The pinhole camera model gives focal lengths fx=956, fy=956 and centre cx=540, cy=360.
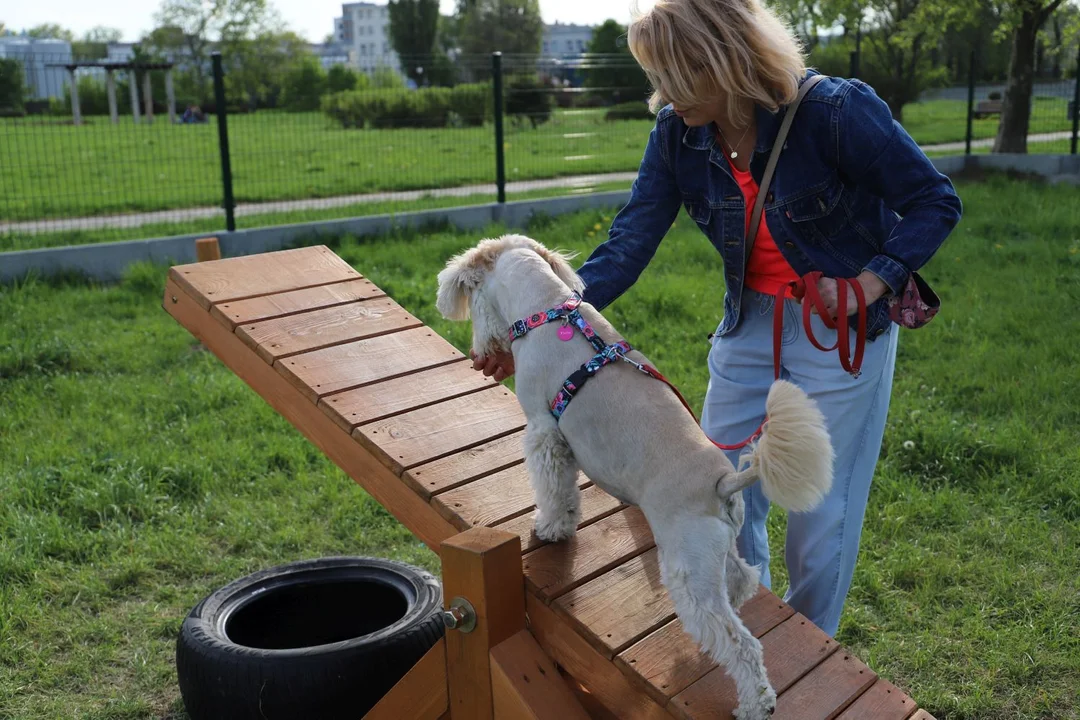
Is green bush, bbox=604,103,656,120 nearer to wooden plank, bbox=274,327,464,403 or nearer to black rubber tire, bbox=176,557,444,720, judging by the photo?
wooden plank, bbox=274,327,464,403

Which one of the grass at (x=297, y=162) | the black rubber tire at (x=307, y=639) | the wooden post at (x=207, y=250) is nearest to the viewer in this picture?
the black rubber tire at (x=307, y=639)

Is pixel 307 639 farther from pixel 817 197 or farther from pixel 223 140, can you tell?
pixel 223 140

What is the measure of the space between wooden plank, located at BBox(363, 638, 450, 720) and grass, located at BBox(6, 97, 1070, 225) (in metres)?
9.95

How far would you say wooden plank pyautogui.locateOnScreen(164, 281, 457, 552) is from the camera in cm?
316

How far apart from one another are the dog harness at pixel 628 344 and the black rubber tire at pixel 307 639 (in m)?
1.16

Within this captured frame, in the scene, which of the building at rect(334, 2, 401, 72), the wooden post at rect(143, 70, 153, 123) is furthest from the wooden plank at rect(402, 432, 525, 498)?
the building at rect(334, 2, 401, 72)

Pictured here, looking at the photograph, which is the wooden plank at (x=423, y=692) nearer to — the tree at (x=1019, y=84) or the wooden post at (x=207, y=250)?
the wooden post at (x=207, y=250)

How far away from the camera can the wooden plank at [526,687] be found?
254 centimetres

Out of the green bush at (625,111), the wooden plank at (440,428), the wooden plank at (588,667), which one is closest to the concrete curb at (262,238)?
the green bush at (625,111)

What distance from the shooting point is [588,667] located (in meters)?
2.64

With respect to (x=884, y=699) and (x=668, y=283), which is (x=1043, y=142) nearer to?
(x=668, y=283)

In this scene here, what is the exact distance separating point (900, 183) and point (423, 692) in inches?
79.3

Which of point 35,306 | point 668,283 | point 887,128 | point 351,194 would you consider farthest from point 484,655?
point 351,194

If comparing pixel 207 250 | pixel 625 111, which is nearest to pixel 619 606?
pixel 207 250
